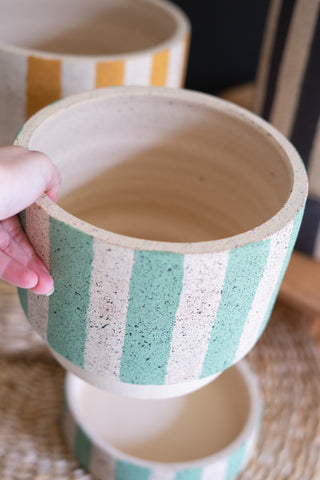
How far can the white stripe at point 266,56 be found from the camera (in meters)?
0.71

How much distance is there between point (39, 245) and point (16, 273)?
0.09 ft

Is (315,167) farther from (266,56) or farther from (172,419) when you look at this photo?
(172,419)

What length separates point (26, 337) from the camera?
2.61 ft

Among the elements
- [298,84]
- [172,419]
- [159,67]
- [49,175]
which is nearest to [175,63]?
[159,67]

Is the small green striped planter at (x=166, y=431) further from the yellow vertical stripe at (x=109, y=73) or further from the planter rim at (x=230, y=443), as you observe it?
the yellow vertical stripe at (x=109, y=73)

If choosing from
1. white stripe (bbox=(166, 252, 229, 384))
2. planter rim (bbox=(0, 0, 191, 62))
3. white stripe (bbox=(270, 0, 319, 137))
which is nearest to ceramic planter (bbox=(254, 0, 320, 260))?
white stripe (bbox=(270, 0, 319, 137))

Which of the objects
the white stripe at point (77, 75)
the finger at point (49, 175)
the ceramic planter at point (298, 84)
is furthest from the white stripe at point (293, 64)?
the finger at point (49, 175)

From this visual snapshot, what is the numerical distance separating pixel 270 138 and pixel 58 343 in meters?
0.24

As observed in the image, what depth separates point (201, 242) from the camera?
43 cm

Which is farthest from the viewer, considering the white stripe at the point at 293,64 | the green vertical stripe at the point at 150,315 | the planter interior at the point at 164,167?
the white stripe at the point at 293,64

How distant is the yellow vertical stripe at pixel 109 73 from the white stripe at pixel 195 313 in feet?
0.91

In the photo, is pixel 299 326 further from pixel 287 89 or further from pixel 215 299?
pixel 215 299

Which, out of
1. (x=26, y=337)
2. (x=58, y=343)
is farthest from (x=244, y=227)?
(x=26, y=337)

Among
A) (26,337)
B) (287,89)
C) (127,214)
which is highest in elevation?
(287,89)
